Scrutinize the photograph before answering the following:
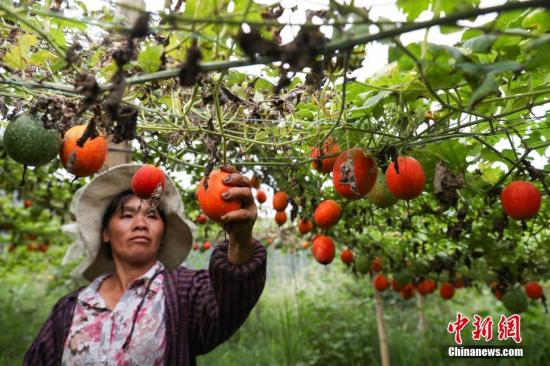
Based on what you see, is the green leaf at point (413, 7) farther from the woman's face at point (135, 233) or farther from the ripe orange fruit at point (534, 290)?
the ripe orange fruit at point (534, 290)

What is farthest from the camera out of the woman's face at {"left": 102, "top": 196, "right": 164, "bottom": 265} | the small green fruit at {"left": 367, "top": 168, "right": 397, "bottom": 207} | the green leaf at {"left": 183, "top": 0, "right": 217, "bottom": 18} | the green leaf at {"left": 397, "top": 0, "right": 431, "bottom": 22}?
the woman's face at {"left": 102, "top": 196, "right": 164, "bottom": 265}

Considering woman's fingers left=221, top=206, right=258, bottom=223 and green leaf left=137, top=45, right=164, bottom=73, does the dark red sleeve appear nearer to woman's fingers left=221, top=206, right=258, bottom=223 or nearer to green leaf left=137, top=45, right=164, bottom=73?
woman's fingers left=221, top=206, right=258, bottom=223

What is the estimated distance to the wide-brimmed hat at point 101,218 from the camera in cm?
242

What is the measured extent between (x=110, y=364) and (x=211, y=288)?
536mm

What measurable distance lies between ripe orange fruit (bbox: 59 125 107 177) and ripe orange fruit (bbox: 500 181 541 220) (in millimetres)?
1270

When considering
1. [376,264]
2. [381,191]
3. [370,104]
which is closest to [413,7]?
[370,104]

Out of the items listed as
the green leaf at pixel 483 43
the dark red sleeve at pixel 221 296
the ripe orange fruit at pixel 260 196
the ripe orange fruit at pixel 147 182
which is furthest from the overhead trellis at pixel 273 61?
the ripe orange fruit at pixel 260 196

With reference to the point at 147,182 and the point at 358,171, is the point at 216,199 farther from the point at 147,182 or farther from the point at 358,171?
the point at 358,171

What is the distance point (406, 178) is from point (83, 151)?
931 mm

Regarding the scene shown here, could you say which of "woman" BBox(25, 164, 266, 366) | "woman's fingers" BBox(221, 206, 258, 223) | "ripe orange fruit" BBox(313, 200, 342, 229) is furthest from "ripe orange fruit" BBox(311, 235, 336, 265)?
"woman's fingers" BBox(221, 206, 258, 223)

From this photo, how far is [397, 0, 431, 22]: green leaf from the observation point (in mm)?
1079

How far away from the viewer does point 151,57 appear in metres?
0.88

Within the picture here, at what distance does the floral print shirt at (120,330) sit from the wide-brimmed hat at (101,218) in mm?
332

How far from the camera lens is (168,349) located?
81.8 inches
